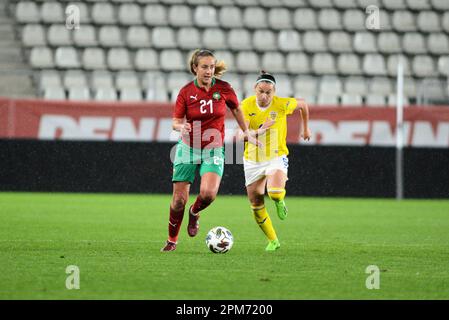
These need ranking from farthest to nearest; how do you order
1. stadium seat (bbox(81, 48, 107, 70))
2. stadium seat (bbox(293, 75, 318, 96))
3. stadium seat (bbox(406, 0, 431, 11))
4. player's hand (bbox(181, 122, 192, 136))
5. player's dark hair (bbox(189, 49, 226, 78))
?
stadium seat (bbox(406, 0, 431, 11)) < stadium seat (bbox(81, 48, 107, 70)) < stadium seat (bbox(293, 75, 318, 96)) < player's dark hair (bbox(189, 49, 226, 78)) < player's hand (bbox(181, 122, 192, 136))

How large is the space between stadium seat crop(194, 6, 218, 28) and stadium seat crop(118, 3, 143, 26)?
62.4 inches

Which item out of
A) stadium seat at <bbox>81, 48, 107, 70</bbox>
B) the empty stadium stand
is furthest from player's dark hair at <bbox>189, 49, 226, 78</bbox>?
stadium seat at <bbox>81, 48, 107, 70</bbox>

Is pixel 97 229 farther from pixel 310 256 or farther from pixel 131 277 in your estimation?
pixel 131 277

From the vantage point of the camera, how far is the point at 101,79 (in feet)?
78.7

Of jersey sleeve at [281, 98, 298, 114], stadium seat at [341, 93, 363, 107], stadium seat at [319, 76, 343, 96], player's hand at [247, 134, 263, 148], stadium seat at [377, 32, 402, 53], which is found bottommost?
player's hand at [247, 134, 263, 148]

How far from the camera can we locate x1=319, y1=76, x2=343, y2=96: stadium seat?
24.6 meters

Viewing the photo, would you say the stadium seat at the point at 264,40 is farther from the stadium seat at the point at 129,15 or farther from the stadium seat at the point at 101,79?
the stadium seat at the point at 101,79

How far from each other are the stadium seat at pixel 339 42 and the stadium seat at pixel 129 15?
543 cm

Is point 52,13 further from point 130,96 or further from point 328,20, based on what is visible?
point 328,20

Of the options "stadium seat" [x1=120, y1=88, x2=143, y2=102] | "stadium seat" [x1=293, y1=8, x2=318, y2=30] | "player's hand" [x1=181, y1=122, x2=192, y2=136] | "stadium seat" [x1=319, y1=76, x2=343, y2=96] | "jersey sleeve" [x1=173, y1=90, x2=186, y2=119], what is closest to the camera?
"player's hand" [x1=181, y1=122, x2=192, y2=136]

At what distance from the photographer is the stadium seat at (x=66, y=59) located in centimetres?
2448

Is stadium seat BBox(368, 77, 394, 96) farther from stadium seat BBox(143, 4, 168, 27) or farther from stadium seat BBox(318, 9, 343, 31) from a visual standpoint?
stadium seat BBox(143, 4, 168, 27)

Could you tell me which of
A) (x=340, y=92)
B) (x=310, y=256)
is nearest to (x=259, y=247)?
(x=310, y=256)

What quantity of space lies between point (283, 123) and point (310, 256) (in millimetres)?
1897
